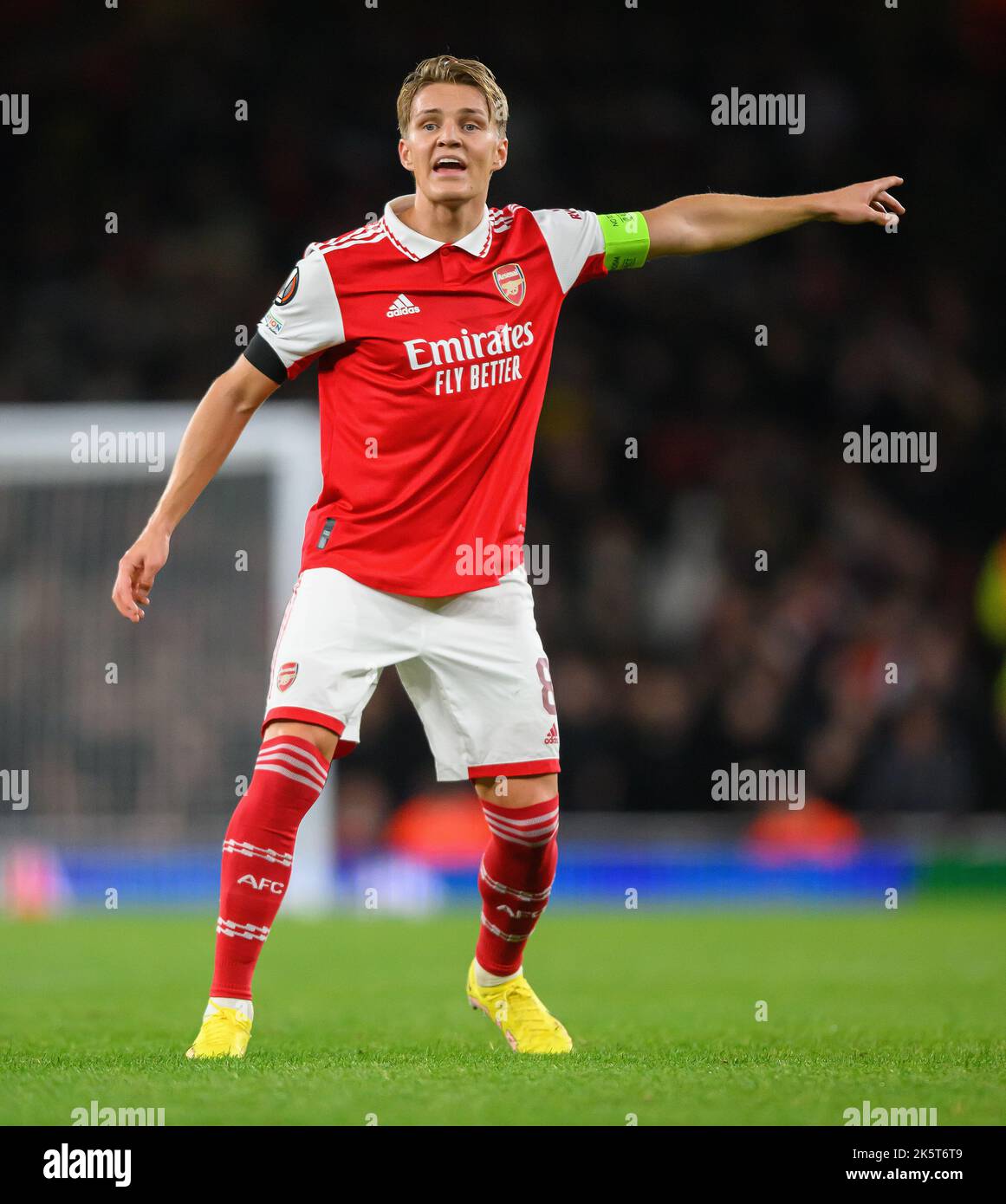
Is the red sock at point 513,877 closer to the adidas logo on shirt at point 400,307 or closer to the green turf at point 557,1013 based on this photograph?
the green turf at point 557,1013

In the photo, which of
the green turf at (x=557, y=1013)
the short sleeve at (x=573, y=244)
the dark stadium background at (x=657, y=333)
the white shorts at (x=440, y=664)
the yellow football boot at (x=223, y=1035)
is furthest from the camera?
the dark stadium background at (x=657, y=333)

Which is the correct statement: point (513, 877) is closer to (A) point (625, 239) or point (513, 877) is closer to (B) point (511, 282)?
(B) point (511, 282)

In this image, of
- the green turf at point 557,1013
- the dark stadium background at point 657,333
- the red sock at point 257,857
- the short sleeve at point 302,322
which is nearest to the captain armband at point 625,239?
the short sleeve at point 302,322

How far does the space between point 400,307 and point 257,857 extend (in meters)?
1.51

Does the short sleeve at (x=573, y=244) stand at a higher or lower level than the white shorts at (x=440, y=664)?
higher

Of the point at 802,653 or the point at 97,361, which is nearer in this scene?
the point at 802,653

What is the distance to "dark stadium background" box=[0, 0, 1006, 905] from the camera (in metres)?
13.4

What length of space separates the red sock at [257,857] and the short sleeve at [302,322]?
103 cm

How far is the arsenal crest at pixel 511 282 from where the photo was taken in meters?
4.96

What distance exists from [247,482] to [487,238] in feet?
26.6

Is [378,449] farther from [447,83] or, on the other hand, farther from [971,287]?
[971,287]

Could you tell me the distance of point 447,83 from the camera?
486 centimetres

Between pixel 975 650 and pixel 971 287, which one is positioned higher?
pixel 971 287
